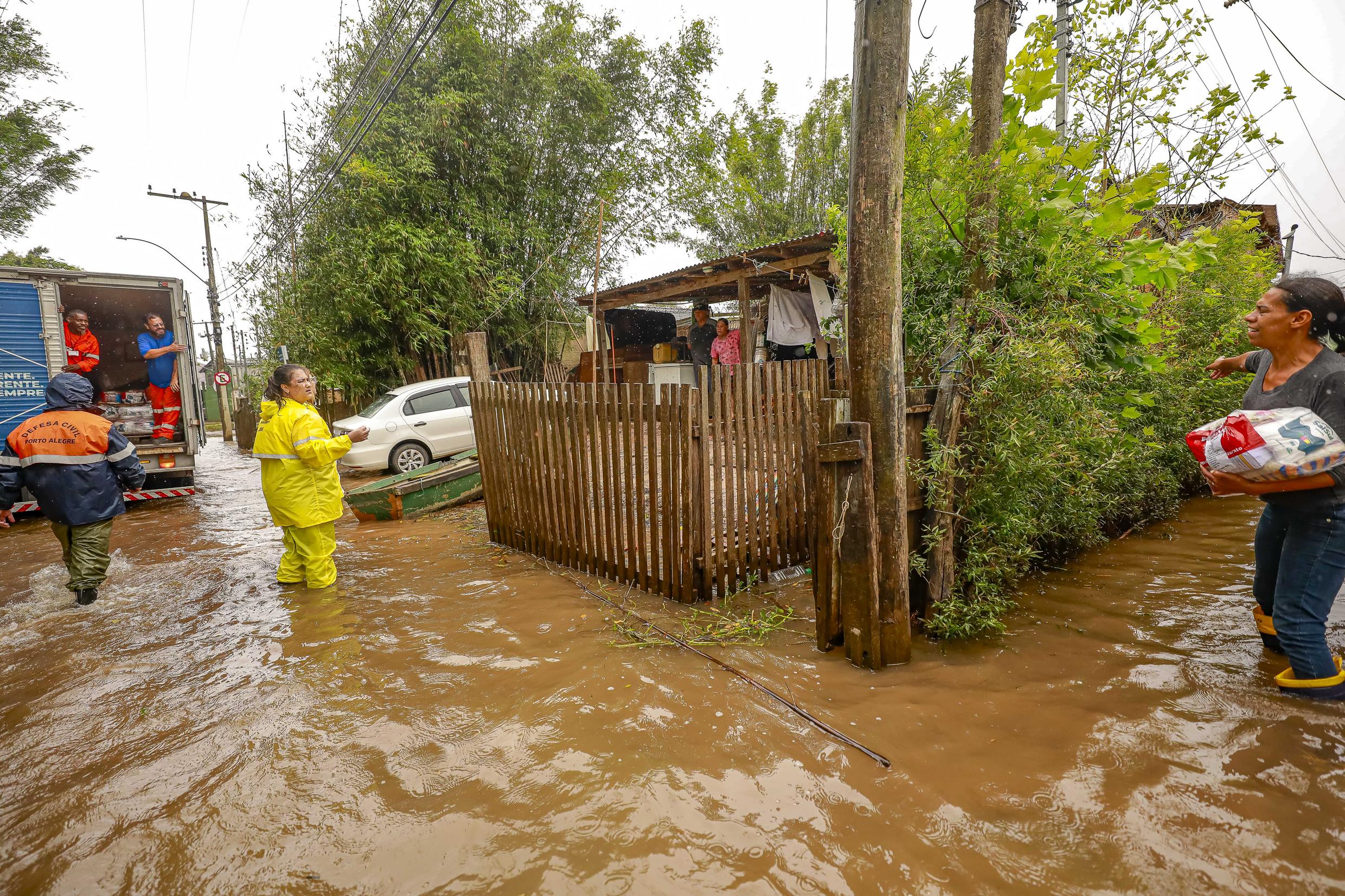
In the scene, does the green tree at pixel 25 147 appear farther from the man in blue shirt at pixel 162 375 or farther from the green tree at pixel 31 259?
the man in blue shirt at pixel 162 375

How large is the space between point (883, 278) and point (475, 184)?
12.9m

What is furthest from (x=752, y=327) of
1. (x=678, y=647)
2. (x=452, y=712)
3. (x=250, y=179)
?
(x=250, y=179)

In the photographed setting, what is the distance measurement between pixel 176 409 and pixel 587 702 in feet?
29.8

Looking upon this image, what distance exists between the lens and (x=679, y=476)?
3.70 meters

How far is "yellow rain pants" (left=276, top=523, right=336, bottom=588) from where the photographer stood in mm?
4707

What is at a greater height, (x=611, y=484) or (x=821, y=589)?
(x=611, y=484)

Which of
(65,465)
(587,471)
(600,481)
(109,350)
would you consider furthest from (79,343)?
(600,481)

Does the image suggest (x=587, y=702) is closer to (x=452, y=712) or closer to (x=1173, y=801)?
(x=452, y=712)

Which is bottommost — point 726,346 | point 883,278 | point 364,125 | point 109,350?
point 883,278

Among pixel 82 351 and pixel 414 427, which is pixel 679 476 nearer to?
pixel 414 427

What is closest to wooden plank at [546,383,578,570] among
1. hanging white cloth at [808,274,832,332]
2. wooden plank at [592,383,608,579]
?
wooden plank at [592,383,608,579]

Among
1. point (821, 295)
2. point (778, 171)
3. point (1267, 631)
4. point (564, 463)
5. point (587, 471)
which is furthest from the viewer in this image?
point (778, 171)

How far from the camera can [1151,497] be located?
523 centimetres

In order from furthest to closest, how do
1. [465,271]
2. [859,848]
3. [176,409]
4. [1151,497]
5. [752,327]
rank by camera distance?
1. [465,271]
2. [752,327]
3. [176,409]
4. [1151,497]
5. [859,848]
